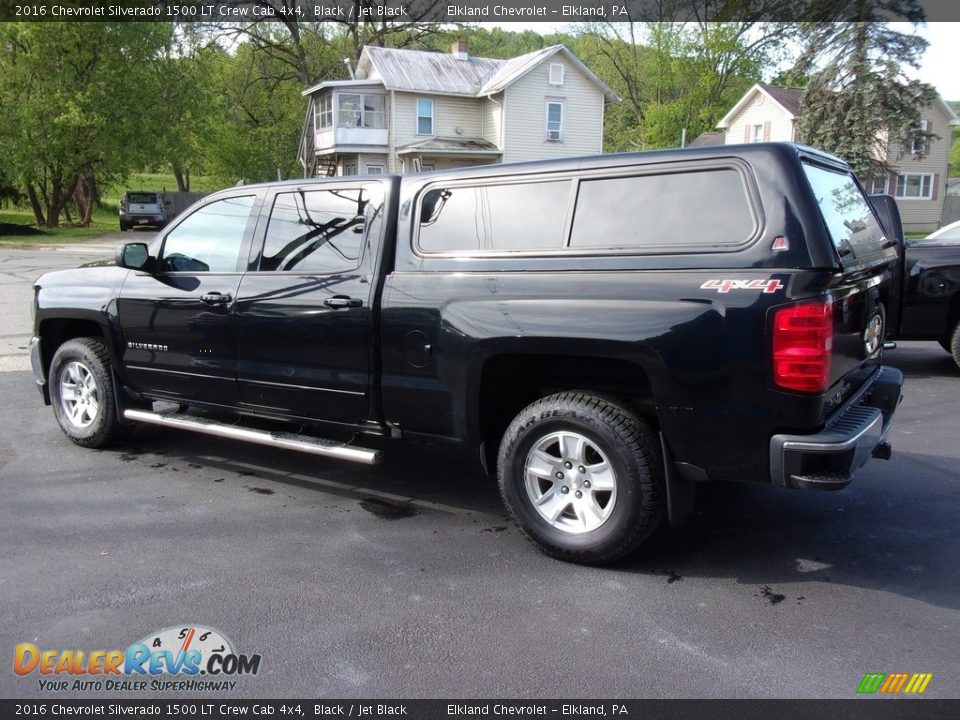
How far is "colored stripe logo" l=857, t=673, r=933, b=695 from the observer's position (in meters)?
2.92

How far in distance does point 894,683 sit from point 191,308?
436 cm

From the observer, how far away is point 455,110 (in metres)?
37.9

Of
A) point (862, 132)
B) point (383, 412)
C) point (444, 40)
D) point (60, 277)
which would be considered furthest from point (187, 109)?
point (383, 412)

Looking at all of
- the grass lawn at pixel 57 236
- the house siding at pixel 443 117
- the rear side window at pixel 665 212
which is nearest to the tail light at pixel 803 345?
the rear side window at pixel 665 212

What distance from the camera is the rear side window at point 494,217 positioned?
4.07 metres

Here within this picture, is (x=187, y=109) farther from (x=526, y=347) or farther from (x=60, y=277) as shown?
(x=526, y=347)

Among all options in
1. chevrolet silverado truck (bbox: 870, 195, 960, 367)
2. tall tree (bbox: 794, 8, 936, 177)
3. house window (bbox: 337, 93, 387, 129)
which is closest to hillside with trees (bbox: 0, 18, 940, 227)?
tall tree (bbox: 794, 8, 936, 177)

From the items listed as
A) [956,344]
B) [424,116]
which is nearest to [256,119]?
[424,116]

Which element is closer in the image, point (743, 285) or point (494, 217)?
point (743, 285)

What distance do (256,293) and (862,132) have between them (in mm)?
21750

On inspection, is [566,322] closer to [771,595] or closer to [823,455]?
[823,455]

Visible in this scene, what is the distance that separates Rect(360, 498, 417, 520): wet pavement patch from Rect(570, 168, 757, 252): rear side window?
6.26 ft

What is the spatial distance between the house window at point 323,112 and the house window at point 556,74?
10.4 m
